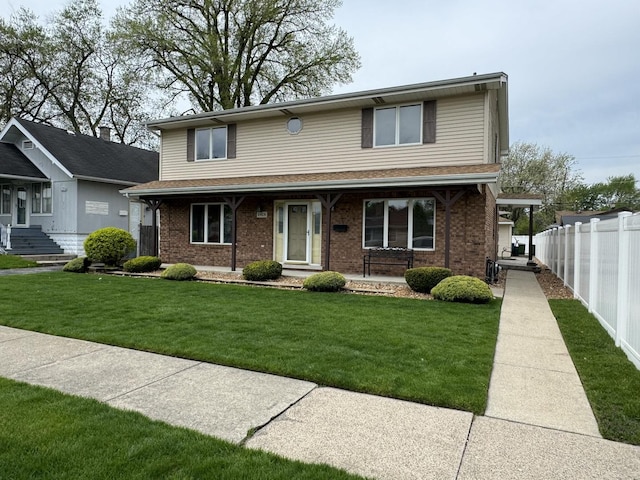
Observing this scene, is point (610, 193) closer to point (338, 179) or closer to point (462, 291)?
point (338, 179)

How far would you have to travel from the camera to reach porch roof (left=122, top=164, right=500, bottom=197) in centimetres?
994

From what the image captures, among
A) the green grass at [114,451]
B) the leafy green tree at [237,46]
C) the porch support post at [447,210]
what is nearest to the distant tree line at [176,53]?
the leafy green tree at [237,46]

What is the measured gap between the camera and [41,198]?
1920cm

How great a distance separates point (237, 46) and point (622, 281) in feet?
84.1

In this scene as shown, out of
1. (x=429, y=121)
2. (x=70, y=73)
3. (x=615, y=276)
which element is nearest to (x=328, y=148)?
(x=429, y=121)

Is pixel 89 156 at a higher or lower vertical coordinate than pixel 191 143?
higher

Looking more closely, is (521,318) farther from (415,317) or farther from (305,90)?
(305,90)

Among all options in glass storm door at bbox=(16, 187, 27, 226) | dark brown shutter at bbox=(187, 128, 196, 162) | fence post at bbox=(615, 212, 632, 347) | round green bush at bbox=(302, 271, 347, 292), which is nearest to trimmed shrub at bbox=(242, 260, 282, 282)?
round green bush at bbox=(302, 271, 347, 292)

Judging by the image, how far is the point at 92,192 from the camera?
18656mm

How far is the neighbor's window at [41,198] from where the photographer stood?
19.0 m

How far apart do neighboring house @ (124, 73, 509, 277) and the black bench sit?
0.18 m

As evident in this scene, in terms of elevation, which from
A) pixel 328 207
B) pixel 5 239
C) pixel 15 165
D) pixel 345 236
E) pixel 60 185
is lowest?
pixel 5 239

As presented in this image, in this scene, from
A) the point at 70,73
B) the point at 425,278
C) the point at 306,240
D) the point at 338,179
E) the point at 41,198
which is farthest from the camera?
the point at 70,73

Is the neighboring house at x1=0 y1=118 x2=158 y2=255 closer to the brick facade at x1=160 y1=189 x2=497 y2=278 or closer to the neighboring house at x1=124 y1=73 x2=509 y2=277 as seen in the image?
the neighboring house at x1=124 y1=73 x2=509 y2=277
